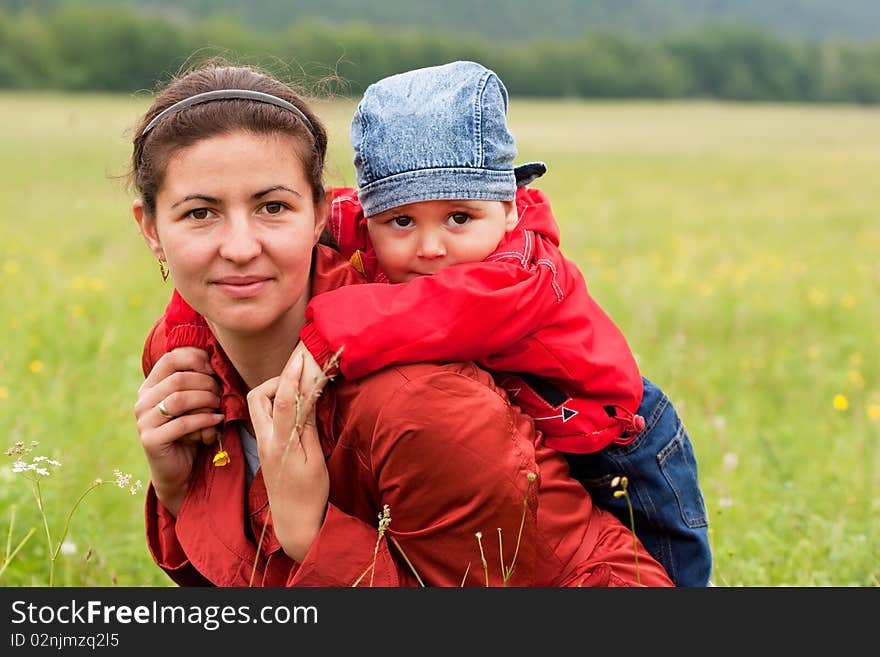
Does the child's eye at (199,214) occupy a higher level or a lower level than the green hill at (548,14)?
higher

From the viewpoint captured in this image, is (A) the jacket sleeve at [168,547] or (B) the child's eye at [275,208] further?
(A) the jacket sleeve at [168,547]

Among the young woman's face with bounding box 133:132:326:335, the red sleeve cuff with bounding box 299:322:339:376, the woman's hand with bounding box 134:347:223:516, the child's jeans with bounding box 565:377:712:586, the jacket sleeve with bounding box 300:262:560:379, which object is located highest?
the young woman's face with bounding box 133:132:326:335

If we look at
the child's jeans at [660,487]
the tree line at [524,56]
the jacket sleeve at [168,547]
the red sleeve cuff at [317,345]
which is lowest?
the tree line at [524,56]

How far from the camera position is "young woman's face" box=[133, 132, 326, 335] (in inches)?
90.9

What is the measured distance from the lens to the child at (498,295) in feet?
7.49

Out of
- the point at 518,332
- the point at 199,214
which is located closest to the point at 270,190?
the point at 199,214

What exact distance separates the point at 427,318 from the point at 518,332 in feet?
0.75

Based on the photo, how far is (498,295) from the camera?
2268mm

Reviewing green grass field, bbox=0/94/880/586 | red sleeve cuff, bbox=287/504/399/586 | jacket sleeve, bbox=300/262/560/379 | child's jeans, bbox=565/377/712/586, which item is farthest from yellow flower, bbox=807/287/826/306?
red sleeve cuff, bbox=287/504/399/586

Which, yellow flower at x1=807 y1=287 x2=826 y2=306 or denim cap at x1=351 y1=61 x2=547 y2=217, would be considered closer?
denim cap at x1=351 y1=61 x2=547 y2=217

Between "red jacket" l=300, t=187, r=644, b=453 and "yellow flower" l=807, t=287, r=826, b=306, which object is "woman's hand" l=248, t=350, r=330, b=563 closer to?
"red jacket" l=300, t=187, r=644, b=453

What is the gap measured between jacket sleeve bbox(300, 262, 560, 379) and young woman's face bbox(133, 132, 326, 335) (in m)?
0.11

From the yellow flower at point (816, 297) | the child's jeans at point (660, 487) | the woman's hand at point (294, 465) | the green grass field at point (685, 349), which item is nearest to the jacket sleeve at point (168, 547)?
the green grass field at point (685, 349)

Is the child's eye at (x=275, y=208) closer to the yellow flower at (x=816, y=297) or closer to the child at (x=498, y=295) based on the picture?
the child at (x=498, y=295)
